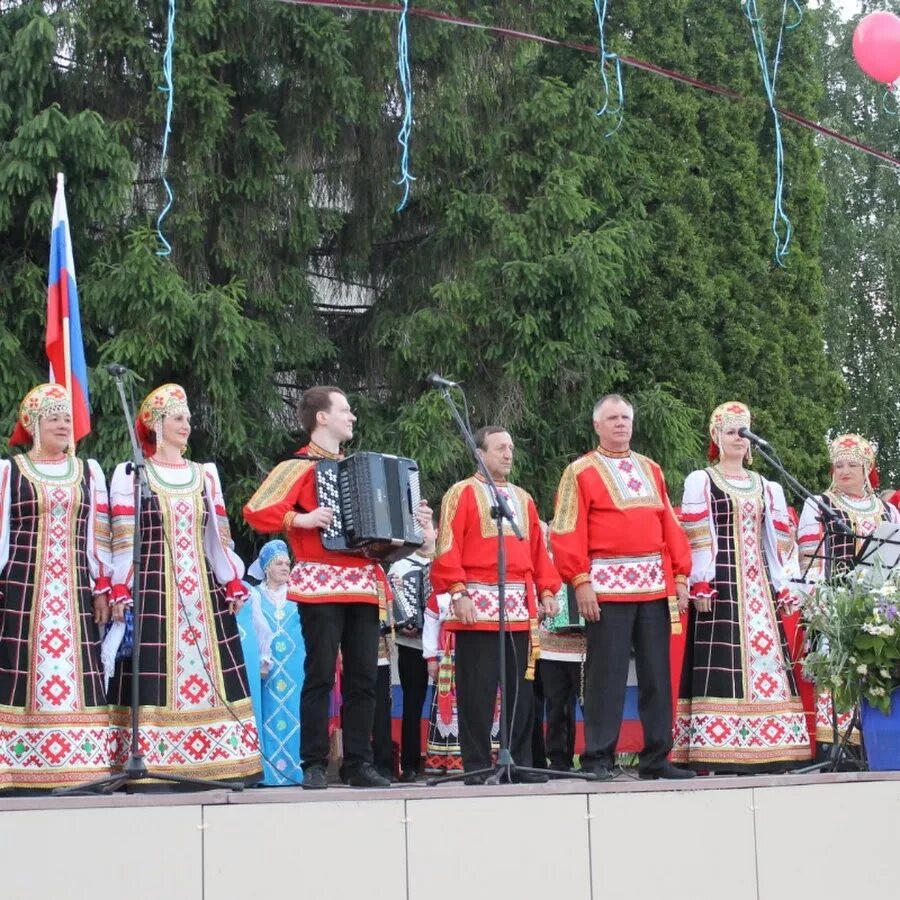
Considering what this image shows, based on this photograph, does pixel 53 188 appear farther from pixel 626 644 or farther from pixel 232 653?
pixel 626 644

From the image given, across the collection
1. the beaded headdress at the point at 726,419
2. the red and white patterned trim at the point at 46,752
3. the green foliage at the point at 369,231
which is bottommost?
the red and white patterned trim at the point at 46,752

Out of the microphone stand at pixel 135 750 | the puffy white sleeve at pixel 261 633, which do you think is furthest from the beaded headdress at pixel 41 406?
the puffy white sleeve at pixel 261 633

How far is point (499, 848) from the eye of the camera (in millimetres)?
5285

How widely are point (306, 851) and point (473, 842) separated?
550mm

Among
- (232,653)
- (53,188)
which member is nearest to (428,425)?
(53,188)

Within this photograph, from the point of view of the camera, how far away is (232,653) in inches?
269

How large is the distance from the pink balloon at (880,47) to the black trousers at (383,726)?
4.86 m

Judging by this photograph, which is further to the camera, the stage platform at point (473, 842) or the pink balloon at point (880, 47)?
the pink balloon at point (880, 47)

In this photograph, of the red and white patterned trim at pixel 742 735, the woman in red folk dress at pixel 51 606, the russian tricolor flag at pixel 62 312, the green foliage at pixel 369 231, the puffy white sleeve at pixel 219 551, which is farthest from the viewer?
the green foliage at pixel 369 231

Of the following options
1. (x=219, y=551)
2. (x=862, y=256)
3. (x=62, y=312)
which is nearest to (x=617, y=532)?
(x=219, y=551)

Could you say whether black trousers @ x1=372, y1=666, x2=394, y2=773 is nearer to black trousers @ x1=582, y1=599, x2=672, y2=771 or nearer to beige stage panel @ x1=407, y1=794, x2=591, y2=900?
black trousers @ x1=582, y1=599, x2=672, y2=771

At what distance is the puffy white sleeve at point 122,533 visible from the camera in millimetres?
6613

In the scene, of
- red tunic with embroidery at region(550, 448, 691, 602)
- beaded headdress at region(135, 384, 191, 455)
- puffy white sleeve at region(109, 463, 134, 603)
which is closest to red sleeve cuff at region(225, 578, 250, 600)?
puffy white sleeve at region(109, 463, 134, 603)

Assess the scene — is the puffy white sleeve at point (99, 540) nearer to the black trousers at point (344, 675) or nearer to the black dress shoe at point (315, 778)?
the black trousers at point (344, 675)
